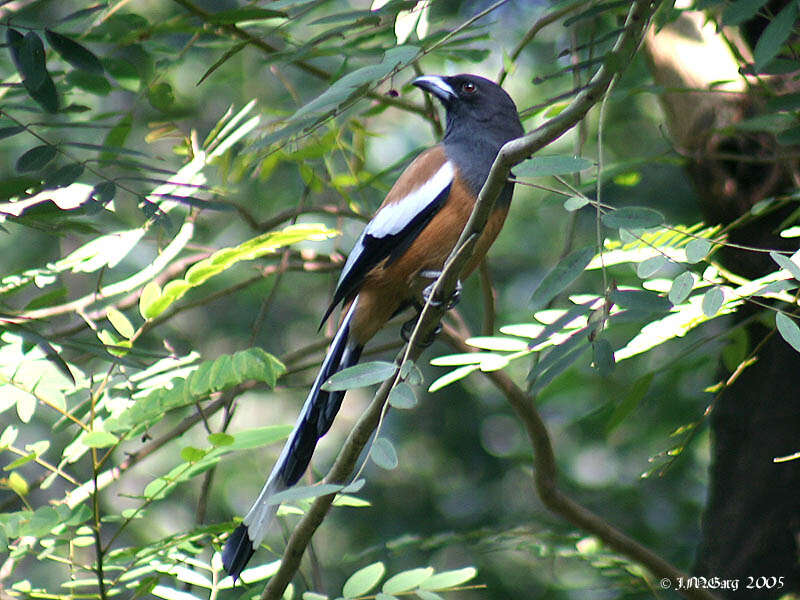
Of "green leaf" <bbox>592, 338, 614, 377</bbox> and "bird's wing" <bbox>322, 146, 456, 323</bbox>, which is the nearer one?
"green leaf" <bbox>592, 338, 614, 377</bbox>

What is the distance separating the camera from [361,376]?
82.0 inches

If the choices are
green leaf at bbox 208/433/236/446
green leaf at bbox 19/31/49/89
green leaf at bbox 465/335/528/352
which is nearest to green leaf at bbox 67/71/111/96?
green leaf at bbox 19/31/49/89

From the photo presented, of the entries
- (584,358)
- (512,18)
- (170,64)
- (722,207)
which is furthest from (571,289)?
(170,64)

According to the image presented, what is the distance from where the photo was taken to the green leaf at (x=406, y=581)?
8.16 ft

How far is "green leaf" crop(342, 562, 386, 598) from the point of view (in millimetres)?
2498

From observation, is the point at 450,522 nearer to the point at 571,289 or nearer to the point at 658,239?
the point at 571,289

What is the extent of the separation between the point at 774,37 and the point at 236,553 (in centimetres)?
211

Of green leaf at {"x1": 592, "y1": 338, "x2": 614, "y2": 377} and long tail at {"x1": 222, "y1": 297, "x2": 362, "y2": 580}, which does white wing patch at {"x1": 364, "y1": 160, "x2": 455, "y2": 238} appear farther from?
green leaf at {"x1": 592, "y1": 338, "x2": 614, "y2": 377}

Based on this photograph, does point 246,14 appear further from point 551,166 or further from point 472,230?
point 551,166

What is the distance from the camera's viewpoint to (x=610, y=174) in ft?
11.1

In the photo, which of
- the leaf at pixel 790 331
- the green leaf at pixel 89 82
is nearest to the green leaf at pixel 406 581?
the leaf at pixel 790 331

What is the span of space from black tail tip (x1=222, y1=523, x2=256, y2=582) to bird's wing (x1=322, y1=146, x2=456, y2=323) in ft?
3.25

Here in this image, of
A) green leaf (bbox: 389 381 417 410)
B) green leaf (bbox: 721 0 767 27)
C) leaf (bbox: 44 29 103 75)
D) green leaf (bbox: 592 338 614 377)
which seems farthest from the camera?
leaf (bbox: 44 29 103 75)

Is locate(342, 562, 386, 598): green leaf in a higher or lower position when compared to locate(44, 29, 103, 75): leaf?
lower
